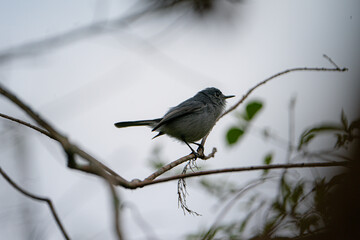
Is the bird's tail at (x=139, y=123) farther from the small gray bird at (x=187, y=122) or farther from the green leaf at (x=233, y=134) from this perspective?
the green leaf at (x=233, y=134)

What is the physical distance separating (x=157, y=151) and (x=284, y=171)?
2.15 metres

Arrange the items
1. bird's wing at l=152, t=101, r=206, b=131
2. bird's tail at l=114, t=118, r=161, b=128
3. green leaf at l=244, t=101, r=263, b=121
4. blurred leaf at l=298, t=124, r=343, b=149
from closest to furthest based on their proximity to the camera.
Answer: blurred leaf at l=298, t=124, r=343, b=149 → green leaf at l=244, t=101, r=263, b=121 → bird's tail at l=114, t=118, r=161, b=128 → bird's wing at l=152, t=101, r=206, b=131

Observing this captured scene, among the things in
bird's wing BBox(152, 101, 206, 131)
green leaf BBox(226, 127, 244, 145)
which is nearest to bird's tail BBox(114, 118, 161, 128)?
bird's wing BBox(152, 101, 206, 131)

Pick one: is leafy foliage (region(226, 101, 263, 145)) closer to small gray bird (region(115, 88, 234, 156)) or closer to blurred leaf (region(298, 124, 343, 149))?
blurred leaf (region(298, 124, 343, 149))

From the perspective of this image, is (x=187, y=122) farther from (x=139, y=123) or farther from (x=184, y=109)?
(x=139, y=123)

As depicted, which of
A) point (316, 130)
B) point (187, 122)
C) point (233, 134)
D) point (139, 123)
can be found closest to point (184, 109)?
point (187, 122)

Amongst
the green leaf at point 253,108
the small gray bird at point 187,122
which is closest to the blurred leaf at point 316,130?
the green leaf at point 253,108

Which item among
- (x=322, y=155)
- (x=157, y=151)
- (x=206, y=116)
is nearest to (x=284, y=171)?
(x=322, y=155)

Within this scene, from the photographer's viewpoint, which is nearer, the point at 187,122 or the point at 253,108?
the point at 253,108

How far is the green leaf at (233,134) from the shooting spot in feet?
8.48

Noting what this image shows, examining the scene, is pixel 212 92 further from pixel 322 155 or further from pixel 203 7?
pixel 322 155

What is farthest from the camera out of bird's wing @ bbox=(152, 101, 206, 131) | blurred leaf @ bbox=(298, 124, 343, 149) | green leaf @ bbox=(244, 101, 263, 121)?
bird's wing @ bbox=(152, 101, 206, 131)

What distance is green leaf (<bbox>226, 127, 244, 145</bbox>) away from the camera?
8.48 feet

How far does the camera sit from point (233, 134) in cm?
259
